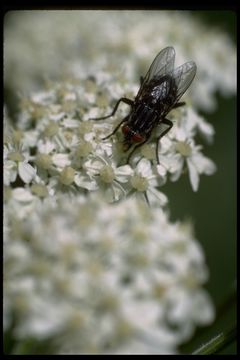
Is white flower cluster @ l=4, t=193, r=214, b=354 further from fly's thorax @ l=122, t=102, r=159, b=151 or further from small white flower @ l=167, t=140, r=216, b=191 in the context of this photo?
small white flower @ l=167, t=140, r=216, b=191

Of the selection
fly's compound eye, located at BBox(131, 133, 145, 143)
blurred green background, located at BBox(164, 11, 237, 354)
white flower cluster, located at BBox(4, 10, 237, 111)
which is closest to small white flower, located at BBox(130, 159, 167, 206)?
fly's compound eye, located at BBox(131, 133, 145, 143)

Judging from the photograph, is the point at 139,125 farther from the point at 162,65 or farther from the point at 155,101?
the point at 162,65

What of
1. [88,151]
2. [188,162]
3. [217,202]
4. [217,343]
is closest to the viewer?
[217,343]

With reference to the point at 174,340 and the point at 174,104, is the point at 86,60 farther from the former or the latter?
the point at 174,340

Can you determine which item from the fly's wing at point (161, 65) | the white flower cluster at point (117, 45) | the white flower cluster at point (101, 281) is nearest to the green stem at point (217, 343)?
the white flower cluster at point (101, 281)

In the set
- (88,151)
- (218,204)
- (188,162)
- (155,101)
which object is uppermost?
(155,101)

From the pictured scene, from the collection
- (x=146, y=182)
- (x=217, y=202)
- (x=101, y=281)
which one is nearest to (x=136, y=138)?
(x=146, y=182)
